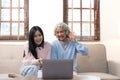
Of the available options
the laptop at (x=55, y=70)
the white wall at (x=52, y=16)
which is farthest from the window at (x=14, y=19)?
the laptop at (x=55, y=70)

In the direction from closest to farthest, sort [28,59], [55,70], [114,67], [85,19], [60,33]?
[55,70] → [28,59] → [60,33] → [114,67] → [85,19]

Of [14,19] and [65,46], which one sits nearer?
[65,46]

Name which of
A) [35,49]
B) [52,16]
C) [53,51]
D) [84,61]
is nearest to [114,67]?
[84,61]

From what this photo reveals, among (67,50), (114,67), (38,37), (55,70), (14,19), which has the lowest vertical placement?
(114,67)

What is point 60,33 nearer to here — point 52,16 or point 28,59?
point 28,59

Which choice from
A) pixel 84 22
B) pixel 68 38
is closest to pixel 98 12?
pixel 84 22

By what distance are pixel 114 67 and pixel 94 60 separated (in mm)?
299

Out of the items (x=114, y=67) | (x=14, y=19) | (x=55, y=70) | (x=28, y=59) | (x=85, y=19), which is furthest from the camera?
(x=85, y=19)

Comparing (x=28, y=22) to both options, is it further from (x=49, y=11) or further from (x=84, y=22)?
(x=84, y=22)

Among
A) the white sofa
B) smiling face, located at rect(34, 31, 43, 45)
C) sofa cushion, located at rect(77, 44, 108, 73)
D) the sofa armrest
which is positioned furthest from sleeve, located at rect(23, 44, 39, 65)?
the sofa armrest

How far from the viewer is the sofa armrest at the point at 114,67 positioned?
151 inches

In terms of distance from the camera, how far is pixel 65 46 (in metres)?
3.41

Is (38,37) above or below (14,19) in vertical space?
below

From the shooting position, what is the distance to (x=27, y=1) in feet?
13.9
